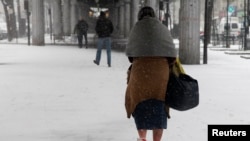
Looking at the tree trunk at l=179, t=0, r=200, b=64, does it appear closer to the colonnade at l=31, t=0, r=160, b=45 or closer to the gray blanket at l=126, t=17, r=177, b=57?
the colonnade at l=31, t=0, r=160, b=45

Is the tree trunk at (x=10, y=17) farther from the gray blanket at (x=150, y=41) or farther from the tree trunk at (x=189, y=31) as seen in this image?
the gray blanket at (x=150, y=41)

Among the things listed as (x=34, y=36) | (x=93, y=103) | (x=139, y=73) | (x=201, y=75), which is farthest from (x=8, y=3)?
(x=139, y=73)

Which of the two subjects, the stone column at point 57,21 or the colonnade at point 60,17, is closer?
the colonnade at point 60,17

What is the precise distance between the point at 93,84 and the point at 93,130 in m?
4.54

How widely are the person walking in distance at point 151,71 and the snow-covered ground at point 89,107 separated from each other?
3.74 feet

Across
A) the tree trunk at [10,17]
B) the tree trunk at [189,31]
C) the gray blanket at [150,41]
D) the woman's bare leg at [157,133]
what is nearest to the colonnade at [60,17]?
the tree trunk at [10,17]

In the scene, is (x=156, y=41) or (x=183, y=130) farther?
(x=183, y=130)

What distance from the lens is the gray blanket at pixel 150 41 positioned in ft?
15.0

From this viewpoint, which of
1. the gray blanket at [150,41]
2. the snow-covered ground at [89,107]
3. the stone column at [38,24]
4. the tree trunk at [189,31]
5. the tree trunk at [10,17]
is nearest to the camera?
the gray blanket at [150,41]

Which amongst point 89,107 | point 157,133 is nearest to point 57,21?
point 89,107

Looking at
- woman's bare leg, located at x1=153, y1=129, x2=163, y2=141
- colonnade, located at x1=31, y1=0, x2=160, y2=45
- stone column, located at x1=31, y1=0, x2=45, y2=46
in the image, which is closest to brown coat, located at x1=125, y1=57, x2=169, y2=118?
woman's bare leg, located at x1=153, y1=129, x2=163, y2=141

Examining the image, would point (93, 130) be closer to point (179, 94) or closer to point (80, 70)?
point (179, 94)

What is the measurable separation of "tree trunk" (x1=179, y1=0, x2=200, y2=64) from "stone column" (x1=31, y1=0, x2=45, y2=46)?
16743 millimetres

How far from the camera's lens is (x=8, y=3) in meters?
39.3
